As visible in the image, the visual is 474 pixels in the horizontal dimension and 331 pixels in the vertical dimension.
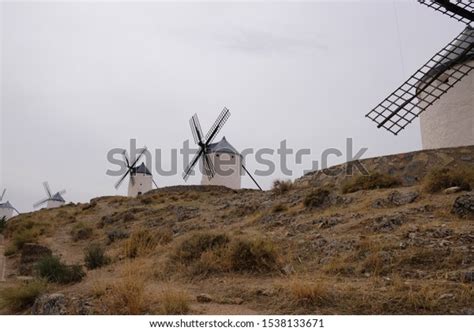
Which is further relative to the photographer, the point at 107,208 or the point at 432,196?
the point at 107,208

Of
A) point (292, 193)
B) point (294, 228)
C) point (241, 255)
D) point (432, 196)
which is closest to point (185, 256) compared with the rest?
point (241, 255)

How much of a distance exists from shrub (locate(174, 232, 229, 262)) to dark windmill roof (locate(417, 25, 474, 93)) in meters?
8.83

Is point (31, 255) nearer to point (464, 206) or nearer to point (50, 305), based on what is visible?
point (50, 305)

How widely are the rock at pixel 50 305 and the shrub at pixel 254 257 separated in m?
2.51

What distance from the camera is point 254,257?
6.21 metres

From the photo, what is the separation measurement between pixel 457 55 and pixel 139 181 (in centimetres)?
2674

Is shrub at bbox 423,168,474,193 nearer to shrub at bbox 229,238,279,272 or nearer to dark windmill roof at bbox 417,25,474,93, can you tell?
shrub at bbox 229,238,279,272

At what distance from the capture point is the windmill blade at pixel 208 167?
25.2 meters

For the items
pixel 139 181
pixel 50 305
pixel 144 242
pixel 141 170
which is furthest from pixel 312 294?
pixel 141 170

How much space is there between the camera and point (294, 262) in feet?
20.3

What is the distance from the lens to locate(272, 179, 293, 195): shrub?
509 inches

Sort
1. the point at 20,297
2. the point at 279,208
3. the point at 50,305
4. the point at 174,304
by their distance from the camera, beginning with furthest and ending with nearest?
the point at 279,208, the point at 20,297, the point at 50,305, the point at 174,304

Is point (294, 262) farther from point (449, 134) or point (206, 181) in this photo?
point (206, 181)

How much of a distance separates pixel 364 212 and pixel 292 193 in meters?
4.28
